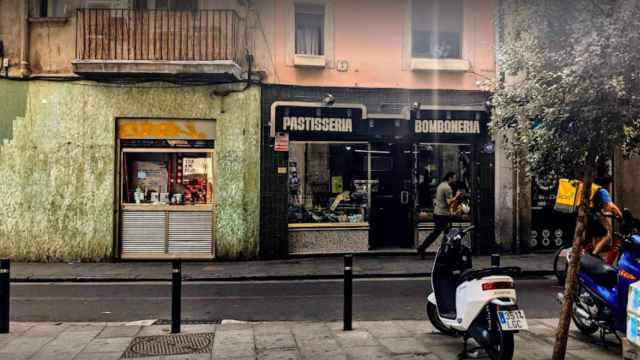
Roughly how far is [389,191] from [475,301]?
8.52 m

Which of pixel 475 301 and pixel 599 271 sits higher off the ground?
pixel 599 271

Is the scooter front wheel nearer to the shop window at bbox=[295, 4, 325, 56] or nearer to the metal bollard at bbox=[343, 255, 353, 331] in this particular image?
the metal bollard at bbox=[343, 255, 353, 331]

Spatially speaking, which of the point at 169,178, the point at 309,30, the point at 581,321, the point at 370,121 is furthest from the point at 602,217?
the point at 169,178

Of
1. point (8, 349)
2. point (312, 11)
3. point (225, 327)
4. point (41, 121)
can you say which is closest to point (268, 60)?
point (312, 11)

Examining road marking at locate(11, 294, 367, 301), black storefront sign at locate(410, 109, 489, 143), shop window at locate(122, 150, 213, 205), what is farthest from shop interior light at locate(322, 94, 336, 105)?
road marking at locate(11, 294, 367, 301)

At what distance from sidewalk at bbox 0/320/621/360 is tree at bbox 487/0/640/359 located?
1.16 metres

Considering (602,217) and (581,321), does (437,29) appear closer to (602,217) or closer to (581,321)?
(602,217)

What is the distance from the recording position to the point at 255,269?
12.0 m

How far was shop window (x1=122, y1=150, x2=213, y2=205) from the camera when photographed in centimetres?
1352

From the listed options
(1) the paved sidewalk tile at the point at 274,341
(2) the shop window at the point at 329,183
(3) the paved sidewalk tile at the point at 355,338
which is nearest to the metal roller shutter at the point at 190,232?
(2) the shop window at the point at 329,183

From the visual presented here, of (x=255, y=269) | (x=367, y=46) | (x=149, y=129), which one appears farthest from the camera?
(x=367, y=46)

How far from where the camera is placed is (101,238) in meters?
13.1

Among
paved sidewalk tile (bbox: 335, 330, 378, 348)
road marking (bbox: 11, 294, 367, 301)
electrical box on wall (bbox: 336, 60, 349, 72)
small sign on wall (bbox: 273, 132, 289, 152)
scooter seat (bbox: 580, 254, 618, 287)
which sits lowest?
road marking (bbox: 11, 294, 367, 301)

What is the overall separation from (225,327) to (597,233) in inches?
316
